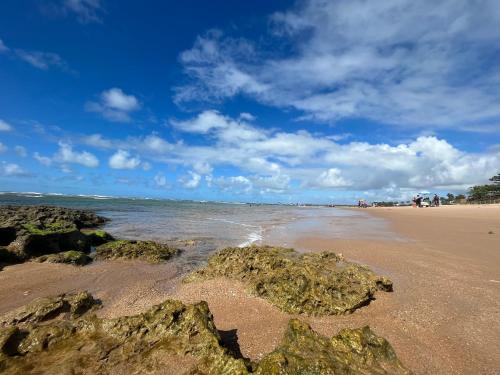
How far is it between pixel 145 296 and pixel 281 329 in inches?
151

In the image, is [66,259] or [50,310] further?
[66,259]

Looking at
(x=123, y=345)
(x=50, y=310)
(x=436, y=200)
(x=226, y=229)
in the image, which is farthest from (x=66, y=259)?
(x=436, y=200)

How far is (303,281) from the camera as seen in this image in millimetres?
6891

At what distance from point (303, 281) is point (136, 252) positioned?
777 centimetres

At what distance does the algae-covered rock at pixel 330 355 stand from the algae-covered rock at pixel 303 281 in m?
1.90

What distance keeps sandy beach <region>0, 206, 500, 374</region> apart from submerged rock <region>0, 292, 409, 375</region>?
80 centimetres

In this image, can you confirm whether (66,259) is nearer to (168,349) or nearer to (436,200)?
(168,349)

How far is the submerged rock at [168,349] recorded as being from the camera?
3.73 m

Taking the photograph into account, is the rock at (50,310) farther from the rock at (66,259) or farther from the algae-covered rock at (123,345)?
the rock at (66,259)

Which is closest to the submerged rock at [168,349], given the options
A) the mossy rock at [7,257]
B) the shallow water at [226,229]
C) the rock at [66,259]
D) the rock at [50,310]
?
the rock at [50,310]

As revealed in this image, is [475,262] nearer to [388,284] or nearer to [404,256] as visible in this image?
[404,256]

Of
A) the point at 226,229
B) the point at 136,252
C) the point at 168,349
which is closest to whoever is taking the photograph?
the point at 168,349

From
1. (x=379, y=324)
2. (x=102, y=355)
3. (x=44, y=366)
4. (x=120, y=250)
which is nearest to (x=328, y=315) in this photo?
(x=379, y=324)

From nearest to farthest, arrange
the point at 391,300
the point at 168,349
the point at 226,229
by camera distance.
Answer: the point at 168,349
the point at 391,300
the point at 226,229
